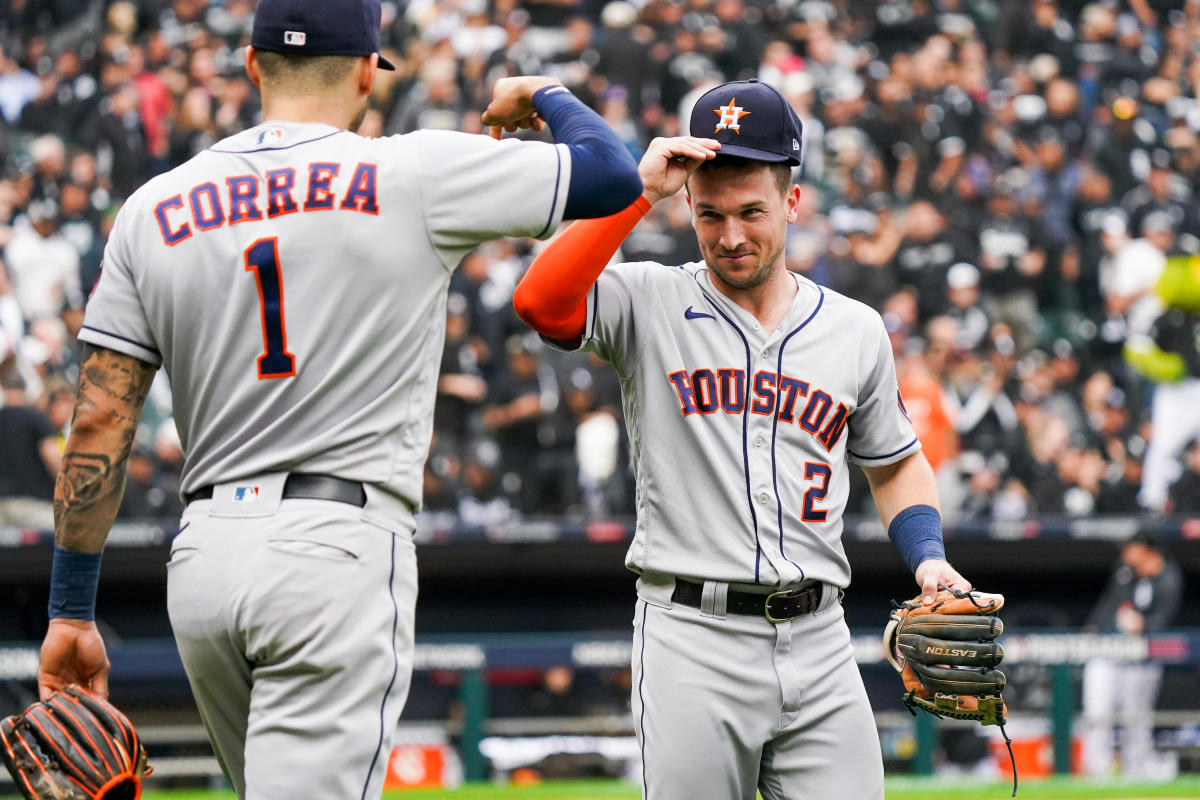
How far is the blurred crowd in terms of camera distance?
9.85 m

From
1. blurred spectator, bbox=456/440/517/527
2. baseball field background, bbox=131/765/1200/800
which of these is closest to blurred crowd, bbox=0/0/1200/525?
blurred spectator, bbox=456/440/517/527

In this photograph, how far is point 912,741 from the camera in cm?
853

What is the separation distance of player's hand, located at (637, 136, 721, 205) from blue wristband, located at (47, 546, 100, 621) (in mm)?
1264

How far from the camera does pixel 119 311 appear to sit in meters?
2.68

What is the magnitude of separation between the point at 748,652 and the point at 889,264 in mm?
8501

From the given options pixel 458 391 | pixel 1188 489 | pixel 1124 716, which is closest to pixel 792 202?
pixel 1124 716

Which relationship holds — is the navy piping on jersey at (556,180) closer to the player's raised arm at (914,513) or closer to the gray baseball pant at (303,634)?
the gray baseball pant at (303,634)

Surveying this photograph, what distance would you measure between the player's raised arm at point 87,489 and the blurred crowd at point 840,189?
6580 mm

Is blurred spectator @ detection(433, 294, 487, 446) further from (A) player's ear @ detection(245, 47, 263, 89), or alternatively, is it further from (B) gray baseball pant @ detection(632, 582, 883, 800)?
(A) player's ear @ detection(245, 47, 263, 89)

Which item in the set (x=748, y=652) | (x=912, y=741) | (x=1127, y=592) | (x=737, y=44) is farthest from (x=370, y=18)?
(x=737, y=44)

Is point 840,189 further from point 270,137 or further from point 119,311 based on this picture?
point 119,311

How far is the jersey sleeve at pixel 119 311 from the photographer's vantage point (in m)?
2.68

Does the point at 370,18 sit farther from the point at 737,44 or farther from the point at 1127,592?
the point at 737,44

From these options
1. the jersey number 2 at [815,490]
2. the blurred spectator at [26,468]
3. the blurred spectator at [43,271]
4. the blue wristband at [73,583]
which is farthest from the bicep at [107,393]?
the blurred spectator at [43,271]
